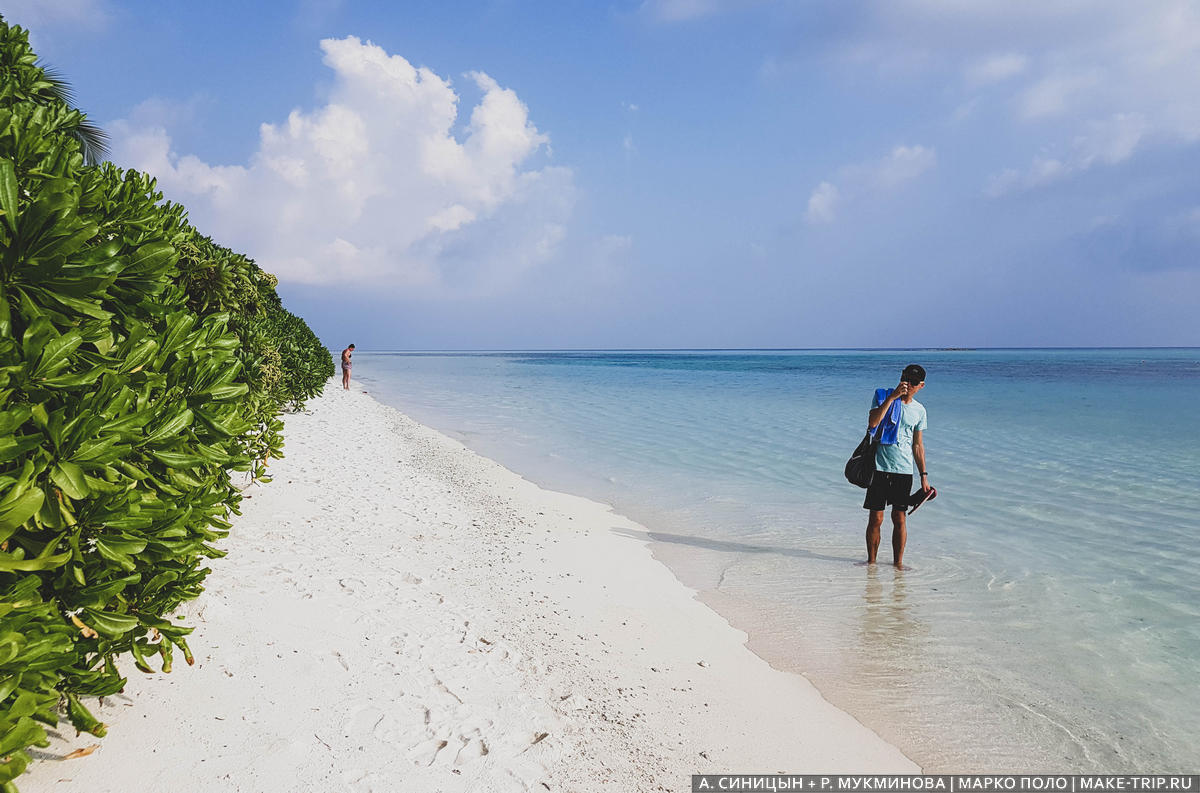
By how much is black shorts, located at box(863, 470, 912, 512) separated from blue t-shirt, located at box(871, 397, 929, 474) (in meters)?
0.06

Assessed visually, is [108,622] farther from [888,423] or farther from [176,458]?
[888,423]

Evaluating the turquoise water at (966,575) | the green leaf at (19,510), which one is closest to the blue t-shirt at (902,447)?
the turquoise water at (966,575)

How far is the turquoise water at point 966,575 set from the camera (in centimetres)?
400

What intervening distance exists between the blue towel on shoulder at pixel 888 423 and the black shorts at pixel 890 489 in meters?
0.34

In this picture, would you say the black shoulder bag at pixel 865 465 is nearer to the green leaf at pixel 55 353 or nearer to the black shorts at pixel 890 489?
the black shorts at pixel 890 489

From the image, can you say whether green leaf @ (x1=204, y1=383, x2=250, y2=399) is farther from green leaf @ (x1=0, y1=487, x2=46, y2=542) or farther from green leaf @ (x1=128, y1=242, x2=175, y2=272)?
green leaf @ (x1=0, y1=487, x2=46, y2=542)

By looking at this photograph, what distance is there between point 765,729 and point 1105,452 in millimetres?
14190

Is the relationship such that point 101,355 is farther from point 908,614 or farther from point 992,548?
point 992,548

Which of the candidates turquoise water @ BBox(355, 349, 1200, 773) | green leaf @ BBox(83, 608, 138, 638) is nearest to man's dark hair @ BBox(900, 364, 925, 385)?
turquoise water @ BBox(355, 349, 1200, 773)

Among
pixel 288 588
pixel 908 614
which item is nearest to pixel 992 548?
pixel 908 614

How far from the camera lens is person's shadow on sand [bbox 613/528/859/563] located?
7043mm

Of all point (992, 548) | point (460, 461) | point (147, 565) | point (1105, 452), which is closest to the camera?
point (147, 565)

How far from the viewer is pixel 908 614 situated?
5.51m

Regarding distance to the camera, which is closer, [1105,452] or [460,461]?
[460,461]
